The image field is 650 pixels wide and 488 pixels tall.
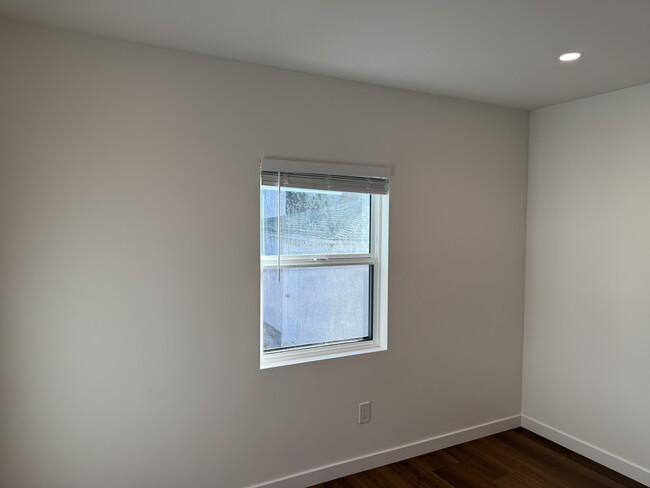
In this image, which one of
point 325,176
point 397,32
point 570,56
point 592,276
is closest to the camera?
point 397,32

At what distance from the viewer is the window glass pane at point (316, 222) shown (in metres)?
2.59

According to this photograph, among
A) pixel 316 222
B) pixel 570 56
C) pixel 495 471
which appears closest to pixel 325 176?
pixel 316 222

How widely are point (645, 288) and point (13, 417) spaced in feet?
10.8

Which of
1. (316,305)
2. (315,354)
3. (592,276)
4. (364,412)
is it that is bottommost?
(364,412)

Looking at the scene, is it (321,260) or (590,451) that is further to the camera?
(590,451)

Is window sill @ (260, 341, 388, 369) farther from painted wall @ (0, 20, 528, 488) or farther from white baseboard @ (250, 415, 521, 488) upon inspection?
white baseboard @ (250, 415, 521, 488)

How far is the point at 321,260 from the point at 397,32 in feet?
4.24

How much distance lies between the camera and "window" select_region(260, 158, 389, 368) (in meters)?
2.59

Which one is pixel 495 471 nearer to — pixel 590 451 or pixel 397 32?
pixel 590 451

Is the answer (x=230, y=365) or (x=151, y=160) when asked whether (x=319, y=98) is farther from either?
(x=230, y=365)

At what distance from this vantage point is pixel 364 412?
2.84 metres

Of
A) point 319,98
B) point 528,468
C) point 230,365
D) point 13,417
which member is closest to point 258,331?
point 230,365

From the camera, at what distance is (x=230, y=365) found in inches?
95.8

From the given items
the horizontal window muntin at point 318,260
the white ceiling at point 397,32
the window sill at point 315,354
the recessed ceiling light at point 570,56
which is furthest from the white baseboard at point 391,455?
the recessed ceiling light at point 570,56
